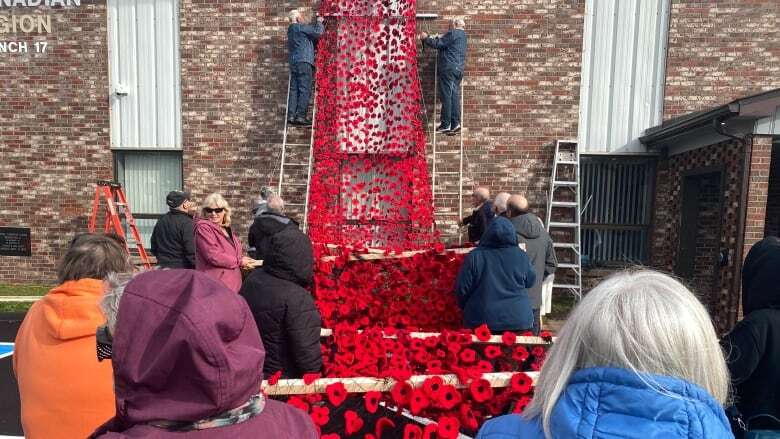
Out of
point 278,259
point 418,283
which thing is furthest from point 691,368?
point 418,283

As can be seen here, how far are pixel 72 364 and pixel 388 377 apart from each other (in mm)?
1298

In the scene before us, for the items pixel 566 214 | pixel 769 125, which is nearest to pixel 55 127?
pixel 566 214

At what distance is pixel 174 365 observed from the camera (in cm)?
91

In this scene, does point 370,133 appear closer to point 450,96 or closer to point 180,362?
point 450,96

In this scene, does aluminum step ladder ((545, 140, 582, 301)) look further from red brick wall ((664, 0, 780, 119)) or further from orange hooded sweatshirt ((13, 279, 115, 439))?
orange hooded sweatshirt ((13, 279, 115, 439))

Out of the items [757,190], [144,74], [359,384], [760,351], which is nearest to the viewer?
[760,351]

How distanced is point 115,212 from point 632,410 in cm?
858

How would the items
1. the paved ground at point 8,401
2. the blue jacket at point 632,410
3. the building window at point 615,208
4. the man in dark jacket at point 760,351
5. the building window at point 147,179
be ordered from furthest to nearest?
the building window at point 147,179 → the building window at point 615,208 → the paved ground at point 8,401 → the man in dark jacket at point 760,351 → the blue jacket at point 632,410

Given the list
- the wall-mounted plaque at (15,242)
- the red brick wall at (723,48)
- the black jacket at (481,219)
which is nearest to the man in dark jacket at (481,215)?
the black jacket at (481,219)

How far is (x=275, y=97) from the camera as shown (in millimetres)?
7832

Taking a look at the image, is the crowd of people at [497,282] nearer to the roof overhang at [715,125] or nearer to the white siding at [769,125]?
the roof overhang at [715,125]

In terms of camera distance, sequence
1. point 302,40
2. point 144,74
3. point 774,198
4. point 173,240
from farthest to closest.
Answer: point 774,198
point 144,74
point 302,40
point 173,240

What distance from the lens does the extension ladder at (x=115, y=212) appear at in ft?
25.1

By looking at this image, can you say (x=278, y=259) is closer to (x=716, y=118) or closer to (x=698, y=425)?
(x=698, y=425)
